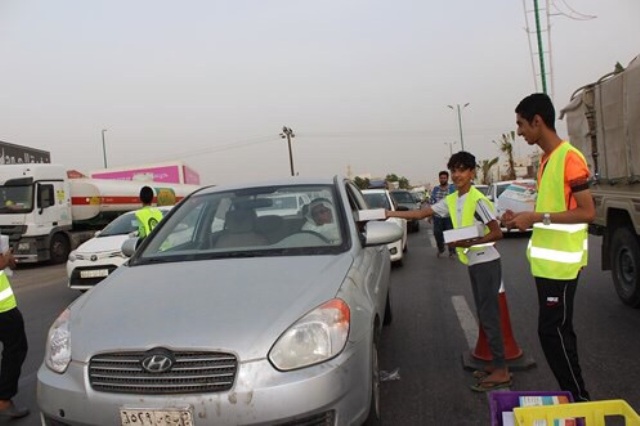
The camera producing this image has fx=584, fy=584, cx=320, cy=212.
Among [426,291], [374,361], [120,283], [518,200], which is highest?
[518,200]

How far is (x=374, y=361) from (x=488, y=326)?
1.29m

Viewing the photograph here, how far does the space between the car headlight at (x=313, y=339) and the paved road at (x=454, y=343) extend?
48.4 inches

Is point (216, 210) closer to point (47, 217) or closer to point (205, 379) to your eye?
point (205, 379)

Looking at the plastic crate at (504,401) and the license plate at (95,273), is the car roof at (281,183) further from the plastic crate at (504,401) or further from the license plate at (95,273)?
the license plate at (95,273)

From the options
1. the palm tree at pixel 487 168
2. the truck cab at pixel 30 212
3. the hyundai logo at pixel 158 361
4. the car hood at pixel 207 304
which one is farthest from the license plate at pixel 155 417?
the palm tree at pixel 487 168

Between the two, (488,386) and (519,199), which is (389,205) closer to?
(488,386)

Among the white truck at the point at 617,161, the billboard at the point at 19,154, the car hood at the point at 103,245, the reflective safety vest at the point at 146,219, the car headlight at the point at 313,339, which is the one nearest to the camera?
the car headlight at the point at 313,339

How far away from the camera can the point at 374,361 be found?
354 centimetres

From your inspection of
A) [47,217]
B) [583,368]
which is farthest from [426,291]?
[47,217]

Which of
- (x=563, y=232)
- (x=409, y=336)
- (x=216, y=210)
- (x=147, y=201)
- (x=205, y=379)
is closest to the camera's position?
(x=205, y=379)

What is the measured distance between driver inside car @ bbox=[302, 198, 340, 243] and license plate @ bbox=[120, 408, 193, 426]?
5.46ft

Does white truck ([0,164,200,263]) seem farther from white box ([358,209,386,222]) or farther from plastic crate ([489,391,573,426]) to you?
plastic crate ([489,391,573,426])

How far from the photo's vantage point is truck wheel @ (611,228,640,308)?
6016 mm

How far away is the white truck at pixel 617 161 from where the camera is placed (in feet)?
18.4
